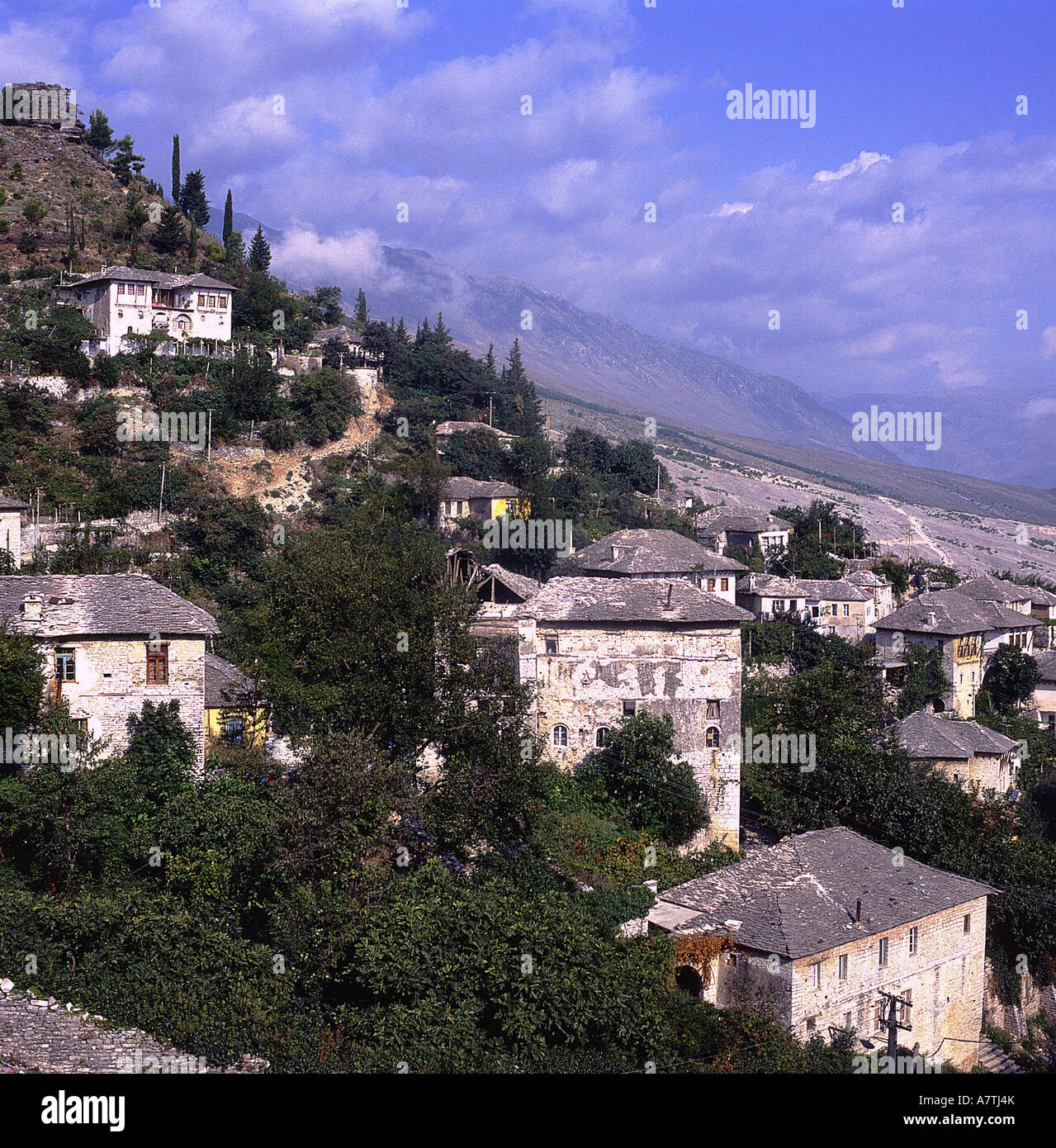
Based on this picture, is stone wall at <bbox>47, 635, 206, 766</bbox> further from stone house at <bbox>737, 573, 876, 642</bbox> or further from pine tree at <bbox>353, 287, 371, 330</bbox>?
pine tree at <bbox>353, 287, 371, 330</bbox>

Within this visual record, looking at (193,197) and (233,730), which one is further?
(193,197)

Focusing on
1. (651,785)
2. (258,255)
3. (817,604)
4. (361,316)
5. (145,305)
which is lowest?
(651,785)

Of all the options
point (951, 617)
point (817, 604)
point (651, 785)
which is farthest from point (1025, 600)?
point (651, 785)

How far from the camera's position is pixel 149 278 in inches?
2457

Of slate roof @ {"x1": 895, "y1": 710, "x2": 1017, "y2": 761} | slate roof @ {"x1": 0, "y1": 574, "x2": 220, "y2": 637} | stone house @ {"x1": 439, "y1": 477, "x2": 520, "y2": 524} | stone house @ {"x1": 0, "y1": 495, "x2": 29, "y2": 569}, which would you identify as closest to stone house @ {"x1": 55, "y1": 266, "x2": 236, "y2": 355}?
stone house @ {"x1": 439, "y1": 477, "x2": 520, "y2": 524}

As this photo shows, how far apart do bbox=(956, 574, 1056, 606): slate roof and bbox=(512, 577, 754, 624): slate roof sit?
31.3 m

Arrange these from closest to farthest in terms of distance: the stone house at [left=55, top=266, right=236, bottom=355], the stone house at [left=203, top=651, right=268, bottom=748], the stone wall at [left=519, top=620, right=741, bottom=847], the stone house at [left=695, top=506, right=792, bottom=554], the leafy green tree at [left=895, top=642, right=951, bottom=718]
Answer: the stone house at [left=203, top=651, right=268, bottom=748] → the stone wall at [left=519, top=620, right=741, bottom=847] → the leafy green tree at [left=895, top=642, right=951, bottom=718] → the stone house at [left=55, top=266, right=236, bottom=355] → the stone house at [left=695, top=506, right=792, bottom=554]

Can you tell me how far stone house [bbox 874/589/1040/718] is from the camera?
5297cm

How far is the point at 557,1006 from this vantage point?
18984 millimetres

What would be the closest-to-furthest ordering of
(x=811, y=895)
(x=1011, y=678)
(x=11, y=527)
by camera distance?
(x=811, y=895)
(x=11, y=527)
(x=1011, y=678)

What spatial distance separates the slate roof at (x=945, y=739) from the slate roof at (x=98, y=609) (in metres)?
25.5

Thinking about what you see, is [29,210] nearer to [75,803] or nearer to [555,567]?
[555,567]

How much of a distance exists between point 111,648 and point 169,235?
59.5 metres

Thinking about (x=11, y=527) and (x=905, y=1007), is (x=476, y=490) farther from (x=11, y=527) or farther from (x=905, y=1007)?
(x=905, y=1007)
